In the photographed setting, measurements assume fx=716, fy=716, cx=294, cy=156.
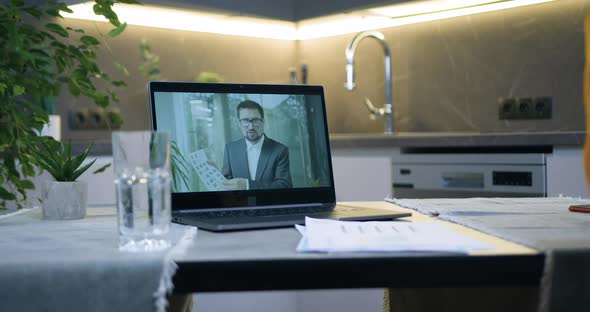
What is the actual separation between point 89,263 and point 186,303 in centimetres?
50

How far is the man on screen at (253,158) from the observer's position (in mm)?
1317

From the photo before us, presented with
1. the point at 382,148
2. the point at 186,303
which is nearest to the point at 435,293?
the point at 186,303

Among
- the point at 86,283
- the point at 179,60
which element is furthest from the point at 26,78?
the point at 179,60

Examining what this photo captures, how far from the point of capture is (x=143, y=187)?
908mm

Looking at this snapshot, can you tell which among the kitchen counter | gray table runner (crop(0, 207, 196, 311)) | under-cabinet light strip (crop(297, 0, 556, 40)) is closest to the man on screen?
gray table runner (crop(0, 207, 196, 311))

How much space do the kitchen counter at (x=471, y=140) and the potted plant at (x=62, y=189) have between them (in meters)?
1.62

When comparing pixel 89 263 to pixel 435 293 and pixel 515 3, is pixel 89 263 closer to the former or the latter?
pixel 435 293

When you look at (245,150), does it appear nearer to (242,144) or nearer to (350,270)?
(242,144)

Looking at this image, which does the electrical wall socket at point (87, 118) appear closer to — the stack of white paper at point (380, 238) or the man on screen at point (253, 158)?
the man on screen at point (253, 158)

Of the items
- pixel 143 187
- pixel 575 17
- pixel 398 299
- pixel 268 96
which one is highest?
pixel 575 17

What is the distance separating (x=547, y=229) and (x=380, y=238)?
0.26m

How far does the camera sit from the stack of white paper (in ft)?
2.79

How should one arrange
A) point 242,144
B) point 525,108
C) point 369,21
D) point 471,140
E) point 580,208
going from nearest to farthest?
point 580,208 → point 242,144 → point 471,140 → point 525,108 → point 369,21

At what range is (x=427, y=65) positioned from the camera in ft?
11.4
